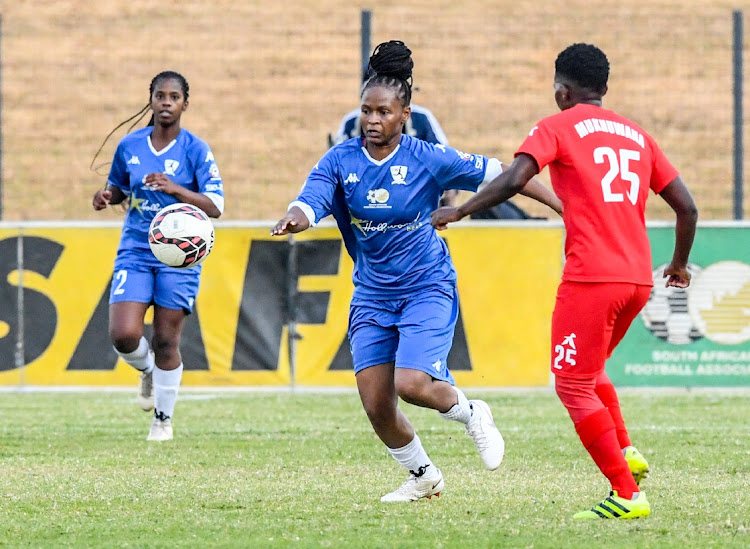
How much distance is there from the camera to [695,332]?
11953 millimetres

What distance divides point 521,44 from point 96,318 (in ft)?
28.9

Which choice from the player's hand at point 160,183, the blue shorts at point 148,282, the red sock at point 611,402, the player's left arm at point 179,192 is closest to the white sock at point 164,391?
the blue shorts at point 148,282

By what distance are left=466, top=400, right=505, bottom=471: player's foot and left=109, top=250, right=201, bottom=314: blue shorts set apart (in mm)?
3108

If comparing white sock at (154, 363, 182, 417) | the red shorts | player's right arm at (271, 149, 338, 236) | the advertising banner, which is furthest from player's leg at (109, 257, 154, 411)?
the advertising banner

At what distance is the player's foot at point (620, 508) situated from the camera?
5566 millimetres

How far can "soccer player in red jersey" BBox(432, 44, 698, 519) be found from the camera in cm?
557

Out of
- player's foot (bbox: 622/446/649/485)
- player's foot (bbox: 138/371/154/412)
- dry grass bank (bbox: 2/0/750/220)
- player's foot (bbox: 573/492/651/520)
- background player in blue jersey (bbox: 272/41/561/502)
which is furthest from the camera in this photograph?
dry grass bank (bbox: 2/0/750/220)

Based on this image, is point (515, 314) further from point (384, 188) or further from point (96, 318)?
point (384, 188)

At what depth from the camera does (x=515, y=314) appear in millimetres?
11992

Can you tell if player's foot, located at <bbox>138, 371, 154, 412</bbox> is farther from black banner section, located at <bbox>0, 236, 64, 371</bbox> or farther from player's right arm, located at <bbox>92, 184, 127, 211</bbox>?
black banner section, located at <bbox>0, 236, 64, 371</bbox>

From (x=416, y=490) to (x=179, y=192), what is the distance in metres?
3.16

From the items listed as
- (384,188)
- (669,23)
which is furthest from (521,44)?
(384,188)

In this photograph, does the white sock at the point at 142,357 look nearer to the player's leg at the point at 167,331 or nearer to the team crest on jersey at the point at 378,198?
the player's leg at the point at 167,331

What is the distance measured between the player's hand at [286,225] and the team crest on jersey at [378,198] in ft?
1.81
